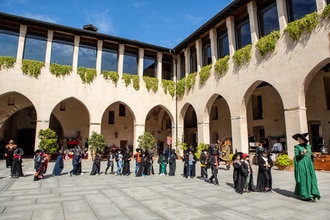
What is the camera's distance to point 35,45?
18.6 metres

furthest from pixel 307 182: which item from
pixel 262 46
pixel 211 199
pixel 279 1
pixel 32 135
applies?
pixel 32 135

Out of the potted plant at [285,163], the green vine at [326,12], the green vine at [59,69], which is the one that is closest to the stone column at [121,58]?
the green vine at [59,69]

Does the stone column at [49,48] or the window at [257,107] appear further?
the window at [257,107]

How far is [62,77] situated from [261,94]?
16817 mm

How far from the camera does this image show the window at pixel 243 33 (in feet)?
53.4

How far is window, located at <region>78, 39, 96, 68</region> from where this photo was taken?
787 inches

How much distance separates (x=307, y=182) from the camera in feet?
19.2

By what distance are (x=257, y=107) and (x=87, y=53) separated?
15641 millimetres

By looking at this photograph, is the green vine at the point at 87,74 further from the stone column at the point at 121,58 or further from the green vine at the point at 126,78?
the green vine at the point at 126,78

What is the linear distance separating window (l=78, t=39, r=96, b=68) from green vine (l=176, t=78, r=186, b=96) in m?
7.96

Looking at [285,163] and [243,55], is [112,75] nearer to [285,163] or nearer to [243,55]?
[243,55]

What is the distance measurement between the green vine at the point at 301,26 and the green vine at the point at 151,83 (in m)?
12.1

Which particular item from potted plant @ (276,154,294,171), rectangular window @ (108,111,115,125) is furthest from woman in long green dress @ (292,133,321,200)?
rectangular window @ (108,111,115,125)

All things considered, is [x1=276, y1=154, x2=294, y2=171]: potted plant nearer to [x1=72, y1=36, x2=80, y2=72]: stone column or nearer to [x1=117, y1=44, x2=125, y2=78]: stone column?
[x1=117, y1=44, x2=125, y2=78]: stone column
